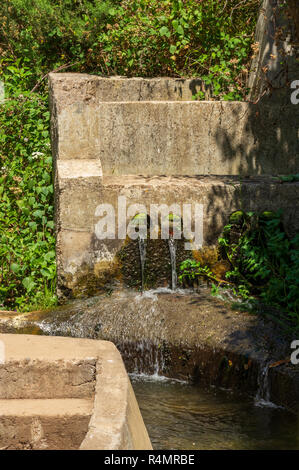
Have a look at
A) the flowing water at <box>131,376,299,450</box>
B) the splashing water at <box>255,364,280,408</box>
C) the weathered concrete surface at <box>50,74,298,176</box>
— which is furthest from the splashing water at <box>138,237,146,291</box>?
the splashing water at <box>255,364,280,408</box>

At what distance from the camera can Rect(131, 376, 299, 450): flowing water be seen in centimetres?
416

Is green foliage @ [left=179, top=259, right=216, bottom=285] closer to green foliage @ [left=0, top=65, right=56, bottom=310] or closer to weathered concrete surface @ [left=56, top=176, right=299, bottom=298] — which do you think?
weathered concrete surface @ [left=56, top=176, right=299, bottom=298]

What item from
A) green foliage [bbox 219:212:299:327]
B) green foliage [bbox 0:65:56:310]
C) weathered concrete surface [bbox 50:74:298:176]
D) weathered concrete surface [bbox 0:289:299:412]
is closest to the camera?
weathered concrete surface [bbox 0:289:299:412]

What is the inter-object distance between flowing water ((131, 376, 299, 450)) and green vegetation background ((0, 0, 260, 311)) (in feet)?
5.74

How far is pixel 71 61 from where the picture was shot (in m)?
8.84

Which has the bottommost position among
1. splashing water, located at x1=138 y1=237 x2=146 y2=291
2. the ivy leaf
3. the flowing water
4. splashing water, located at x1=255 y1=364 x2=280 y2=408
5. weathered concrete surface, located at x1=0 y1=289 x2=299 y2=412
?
the flowing water

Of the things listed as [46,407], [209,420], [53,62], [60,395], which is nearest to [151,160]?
[53,62]

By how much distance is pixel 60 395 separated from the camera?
300 cm

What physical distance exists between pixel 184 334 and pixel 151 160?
217 centimetres

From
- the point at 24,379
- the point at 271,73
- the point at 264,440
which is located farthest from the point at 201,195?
the point at 24,379

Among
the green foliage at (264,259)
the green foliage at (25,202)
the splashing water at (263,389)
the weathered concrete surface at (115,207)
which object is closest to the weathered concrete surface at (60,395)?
the splashing water at (263,389)

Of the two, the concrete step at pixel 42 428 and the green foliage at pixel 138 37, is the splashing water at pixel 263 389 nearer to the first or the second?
the concrete step at pixel 42 428

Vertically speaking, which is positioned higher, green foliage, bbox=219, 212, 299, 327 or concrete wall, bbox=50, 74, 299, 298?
concrete wall, bbox=50, 74, 299, 298
